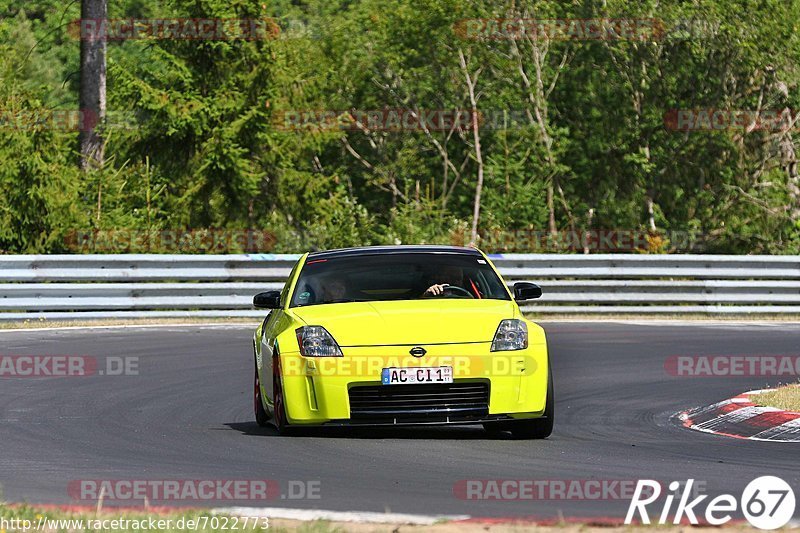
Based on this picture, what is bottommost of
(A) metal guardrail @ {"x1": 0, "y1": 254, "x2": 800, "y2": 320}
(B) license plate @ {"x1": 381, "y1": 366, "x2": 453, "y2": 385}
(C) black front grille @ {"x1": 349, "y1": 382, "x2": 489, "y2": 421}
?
(A) metal guardrail @ {"x1": 0, "y1": 254, "x2": 800, "y2": 320}

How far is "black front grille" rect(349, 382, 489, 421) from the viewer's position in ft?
32.6

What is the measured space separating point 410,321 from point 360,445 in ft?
2.91

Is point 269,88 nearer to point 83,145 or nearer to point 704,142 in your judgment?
point 83,145

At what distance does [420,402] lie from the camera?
994cm

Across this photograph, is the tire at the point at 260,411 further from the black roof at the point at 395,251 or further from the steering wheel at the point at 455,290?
the steering wheel at the point at 455,290

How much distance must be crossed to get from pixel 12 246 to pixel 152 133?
8892mm

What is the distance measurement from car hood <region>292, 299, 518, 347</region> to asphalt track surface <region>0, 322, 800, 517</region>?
67 centimetres

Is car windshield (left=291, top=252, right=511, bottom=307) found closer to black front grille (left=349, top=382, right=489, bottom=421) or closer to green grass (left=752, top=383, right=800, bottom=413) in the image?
black front grille (left=349, top=382, right=489, bottom=421)

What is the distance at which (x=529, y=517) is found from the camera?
22.3ft

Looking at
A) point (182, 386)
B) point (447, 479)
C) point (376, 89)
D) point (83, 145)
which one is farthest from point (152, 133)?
point (447, 479)

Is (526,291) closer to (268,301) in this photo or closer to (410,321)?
(410,321)

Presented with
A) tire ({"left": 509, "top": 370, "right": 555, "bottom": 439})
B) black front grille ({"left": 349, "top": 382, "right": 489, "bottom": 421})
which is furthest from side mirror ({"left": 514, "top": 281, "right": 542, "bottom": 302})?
black front grille ({"left": 349, "top": 382, "right": 489, "bottom": 421})

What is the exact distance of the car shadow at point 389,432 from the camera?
10.4 meters

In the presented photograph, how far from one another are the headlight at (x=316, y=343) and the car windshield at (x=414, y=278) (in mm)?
966
